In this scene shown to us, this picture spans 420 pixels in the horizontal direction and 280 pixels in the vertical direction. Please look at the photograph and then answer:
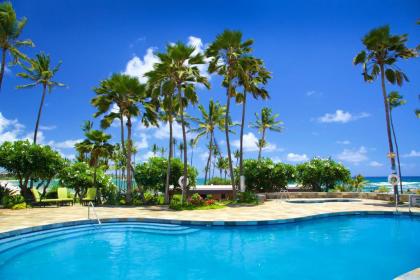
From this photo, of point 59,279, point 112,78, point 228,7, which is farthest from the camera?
point 112,78

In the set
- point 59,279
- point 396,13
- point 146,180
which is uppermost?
point 396,13

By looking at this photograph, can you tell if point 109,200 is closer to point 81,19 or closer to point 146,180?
point 146,180

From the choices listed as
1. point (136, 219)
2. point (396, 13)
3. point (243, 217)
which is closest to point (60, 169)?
point (136, 219)

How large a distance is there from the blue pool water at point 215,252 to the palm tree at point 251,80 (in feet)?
36.9

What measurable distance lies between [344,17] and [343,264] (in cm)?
1283

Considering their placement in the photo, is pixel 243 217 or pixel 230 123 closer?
pixel 243 217

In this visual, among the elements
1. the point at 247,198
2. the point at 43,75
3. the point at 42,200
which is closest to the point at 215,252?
the point at 247,198

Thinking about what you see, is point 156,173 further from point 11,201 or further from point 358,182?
point 358,182

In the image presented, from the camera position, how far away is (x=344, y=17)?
16.8 metres

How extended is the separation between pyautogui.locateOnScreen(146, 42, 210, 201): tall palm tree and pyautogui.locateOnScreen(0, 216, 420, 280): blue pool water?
26.0 feet

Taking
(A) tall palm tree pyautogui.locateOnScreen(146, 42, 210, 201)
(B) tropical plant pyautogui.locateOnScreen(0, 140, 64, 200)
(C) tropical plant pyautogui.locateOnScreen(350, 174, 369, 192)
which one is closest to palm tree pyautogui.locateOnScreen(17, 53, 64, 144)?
(B) tropical plant pyautogui.locateOnScreen(0, 140, 64, 200)

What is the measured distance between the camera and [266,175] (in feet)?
93.9

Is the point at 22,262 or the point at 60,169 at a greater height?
the point at 60,169

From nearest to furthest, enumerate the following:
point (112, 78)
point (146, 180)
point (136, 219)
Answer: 1. point (136, 219)
2. point (112, 78)
3. point (146, 180)
